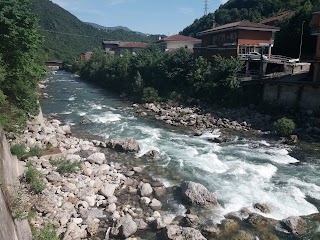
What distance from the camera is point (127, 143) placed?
18.6 m

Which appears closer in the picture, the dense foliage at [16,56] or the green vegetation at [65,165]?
the green vegetation at [65,165]

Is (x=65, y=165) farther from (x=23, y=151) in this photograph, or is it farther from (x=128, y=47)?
(x=128, y=47)

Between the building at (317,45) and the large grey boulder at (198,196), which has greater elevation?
the building at (317,45)

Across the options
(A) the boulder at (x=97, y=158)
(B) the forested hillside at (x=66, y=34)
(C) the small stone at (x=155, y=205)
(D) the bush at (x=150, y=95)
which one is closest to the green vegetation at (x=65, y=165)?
(A) the boulder at (x=97, y=158)

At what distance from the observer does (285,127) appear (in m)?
21.5

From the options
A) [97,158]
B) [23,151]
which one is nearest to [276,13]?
[97,158]

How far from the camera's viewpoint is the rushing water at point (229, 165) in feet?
43.6

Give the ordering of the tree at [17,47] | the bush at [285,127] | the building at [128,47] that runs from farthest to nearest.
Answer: the building at [128,47] < the bush at [285,127] < the tree at [17,47]

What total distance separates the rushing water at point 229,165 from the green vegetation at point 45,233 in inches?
239

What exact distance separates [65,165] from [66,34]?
107m

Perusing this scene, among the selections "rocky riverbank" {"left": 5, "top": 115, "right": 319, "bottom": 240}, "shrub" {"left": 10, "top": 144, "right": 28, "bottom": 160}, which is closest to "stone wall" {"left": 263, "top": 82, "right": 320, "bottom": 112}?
"rocky riverbank" {"left": 5, "top": 115, "right": 319, "bottom": 240}

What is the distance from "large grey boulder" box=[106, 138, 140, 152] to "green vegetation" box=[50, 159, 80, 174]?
3846mm

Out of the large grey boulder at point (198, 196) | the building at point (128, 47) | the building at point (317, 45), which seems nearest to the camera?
the large grey boulder at point (198, 196)

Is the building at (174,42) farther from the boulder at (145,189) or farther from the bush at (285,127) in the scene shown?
the boulder at (145,189)
